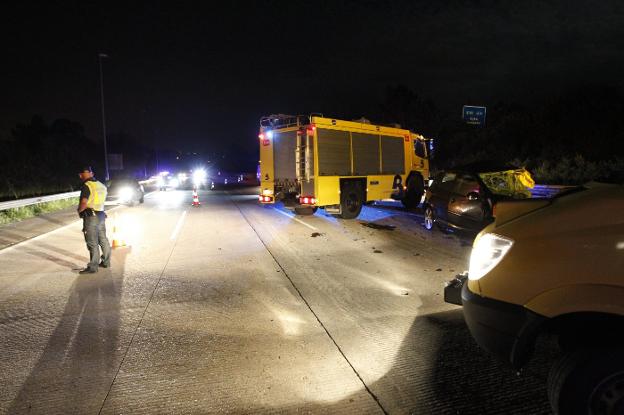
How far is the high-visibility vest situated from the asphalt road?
115 cm

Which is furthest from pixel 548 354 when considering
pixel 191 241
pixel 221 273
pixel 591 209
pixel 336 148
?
pixel 336 148

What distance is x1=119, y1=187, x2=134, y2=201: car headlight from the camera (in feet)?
69.9

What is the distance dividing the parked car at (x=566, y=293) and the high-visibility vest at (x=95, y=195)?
21.5ft

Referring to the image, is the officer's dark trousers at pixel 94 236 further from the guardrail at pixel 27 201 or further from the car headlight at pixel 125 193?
the car headlight at pixel 125 193

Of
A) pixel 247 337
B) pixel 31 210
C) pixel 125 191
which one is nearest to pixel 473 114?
pixel 125 191

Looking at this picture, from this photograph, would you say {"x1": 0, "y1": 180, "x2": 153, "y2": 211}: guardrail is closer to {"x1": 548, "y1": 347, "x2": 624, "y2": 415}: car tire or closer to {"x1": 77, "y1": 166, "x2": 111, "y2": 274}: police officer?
{"x1": 77, "y1": 166, "x2": 111, "y2": 274}: police officer

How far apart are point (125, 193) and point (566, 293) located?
2148 cm

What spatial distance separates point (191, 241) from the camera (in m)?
10.7

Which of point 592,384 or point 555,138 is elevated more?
point 555,138

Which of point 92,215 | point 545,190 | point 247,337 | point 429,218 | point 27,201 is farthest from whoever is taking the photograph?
point 545,190

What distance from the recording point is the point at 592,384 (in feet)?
8.34

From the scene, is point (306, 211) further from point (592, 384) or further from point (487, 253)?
point (592, 384)

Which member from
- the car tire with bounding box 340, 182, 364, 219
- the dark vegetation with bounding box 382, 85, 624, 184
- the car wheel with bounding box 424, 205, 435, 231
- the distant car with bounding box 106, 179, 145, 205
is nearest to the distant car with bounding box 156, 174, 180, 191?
the distant car with bounding box 106, 179, 145, 205

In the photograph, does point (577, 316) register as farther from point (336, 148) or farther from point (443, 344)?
point (336, 148)
